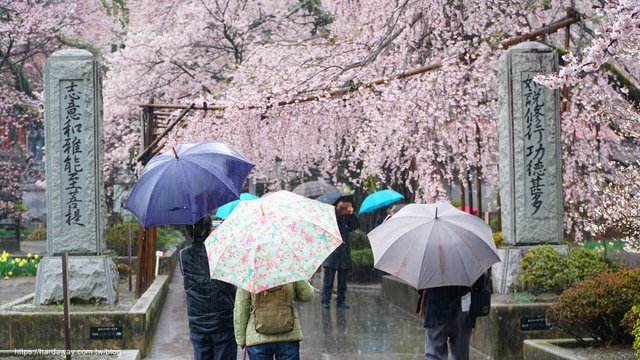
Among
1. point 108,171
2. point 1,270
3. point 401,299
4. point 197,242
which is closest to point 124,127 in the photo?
point 108,171

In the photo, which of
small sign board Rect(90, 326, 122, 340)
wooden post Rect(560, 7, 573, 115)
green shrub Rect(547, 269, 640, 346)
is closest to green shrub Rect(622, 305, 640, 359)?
green shrub Rect(547, 269, 640, 346)

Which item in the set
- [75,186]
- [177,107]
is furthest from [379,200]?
[75,186]

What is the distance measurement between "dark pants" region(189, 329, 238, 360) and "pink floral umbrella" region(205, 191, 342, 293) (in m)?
1.07

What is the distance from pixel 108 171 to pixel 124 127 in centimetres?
304

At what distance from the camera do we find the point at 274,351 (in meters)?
6.99

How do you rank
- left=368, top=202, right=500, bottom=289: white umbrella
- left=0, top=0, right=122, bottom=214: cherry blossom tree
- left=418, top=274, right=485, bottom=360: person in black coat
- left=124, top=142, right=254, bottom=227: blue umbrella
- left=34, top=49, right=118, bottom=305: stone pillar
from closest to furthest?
left=368, top=202, right=500, bottom=289: white umbrella
left=418, top=274, right=485, bottom=360: person in black coat
left=124, top=142, right=254, bottom=227: blue umbrella
left=34, top=49, right=118, bottom=305: stone pillar
left=0, top=0, right=122, bottom=214: cherry blossom tree

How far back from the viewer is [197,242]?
25.5 ft

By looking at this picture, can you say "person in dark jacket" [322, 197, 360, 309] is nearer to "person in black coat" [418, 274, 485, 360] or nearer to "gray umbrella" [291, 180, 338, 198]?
Result: "gray umbrella" [291, 180, 338, 198]

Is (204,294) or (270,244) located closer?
(270,244)

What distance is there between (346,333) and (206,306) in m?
6.57

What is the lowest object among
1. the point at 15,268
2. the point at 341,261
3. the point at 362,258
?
the point at 15,268

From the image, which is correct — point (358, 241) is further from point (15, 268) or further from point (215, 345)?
point (215, 345)

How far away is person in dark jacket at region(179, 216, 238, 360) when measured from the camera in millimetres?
7668

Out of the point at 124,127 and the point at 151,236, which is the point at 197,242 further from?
the point at 124,127
